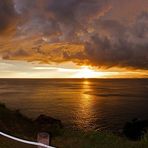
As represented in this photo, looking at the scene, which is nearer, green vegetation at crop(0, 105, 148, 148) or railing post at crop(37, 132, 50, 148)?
railing post at crop(37, 132, 50, 148)

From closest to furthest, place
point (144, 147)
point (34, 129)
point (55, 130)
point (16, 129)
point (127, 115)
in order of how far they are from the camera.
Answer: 1. point (144, 147)
2. point (55, 130)
3. point (16, 129)
4. point (34, 129)
5. point (127, 115)

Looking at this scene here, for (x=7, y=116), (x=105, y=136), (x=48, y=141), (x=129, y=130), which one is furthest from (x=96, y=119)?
(x=48, y=141)

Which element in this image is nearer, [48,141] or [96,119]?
[48,141]

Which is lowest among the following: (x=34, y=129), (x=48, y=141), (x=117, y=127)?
(x=117, y=127)

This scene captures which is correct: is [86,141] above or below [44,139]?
below

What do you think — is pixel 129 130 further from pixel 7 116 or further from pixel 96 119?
pixel 96 119

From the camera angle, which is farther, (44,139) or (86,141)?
(86,141)

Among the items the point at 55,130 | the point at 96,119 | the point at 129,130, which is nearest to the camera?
the point at 55,130

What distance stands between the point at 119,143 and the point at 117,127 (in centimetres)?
4568

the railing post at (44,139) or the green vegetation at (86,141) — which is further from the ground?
the railing post at (44,139)

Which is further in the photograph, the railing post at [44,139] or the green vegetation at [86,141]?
the green vegetation at [86,141]

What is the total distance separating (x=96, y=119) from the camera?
225 feet

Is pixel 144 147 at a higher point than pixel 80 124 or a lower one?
higher

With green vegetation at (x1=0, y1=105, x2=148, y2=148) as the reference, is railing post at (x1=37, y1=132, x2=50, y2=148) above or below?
above
